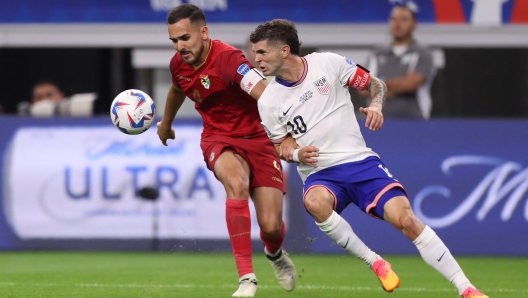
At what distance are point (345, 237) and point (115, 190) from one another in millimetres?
4996

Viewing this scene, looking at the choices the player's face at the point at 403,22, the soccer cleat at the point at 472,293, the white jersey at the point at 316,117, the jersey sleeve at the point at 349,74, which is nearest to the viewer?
the soccer cleat at the point at 472,293

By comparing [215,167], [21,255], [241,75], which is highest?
[241,75]

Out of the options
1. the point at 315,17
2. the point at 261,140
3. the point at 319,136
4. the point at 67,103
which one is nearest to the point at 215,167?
the point at 261,140

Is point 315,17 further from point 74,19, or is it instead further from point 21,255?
point 21,255

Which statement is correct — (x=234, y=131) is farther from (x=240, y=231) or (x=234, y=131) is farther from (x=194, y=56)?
(x=240, y=231)

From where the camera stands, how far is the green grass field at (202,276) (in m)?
8.00

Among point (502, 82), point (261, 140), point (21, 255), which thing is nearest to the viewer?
point (261, 140)

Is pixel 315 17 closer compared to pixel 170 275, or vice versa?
pixel 170 275

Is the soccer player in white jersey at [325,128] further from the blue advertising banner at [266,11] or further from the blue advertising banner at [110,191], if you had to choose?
the blue advertising banner at [266,11]

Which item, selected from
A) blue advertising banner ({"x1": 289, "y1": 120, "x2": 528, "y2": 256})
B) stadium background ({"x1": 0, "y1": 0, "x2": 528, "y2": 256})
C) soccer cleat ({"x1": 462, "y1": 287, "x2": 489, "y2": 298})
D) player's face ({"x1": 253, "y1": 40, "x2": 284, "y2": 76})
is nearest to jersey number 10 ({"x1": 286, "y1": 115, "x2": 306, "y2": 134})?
player's face ({"x1": 253, "y1": 40, "x2": 284, "y2": 76})

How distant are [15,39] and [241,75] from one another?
7.15m

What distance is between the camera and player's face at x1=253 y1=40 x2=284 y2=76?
704 centimetres

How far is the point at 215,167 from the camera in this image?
775 cm

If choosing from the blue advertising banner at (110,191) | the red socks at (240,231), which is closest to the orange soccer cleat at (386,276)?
the red socks at (240,231)
